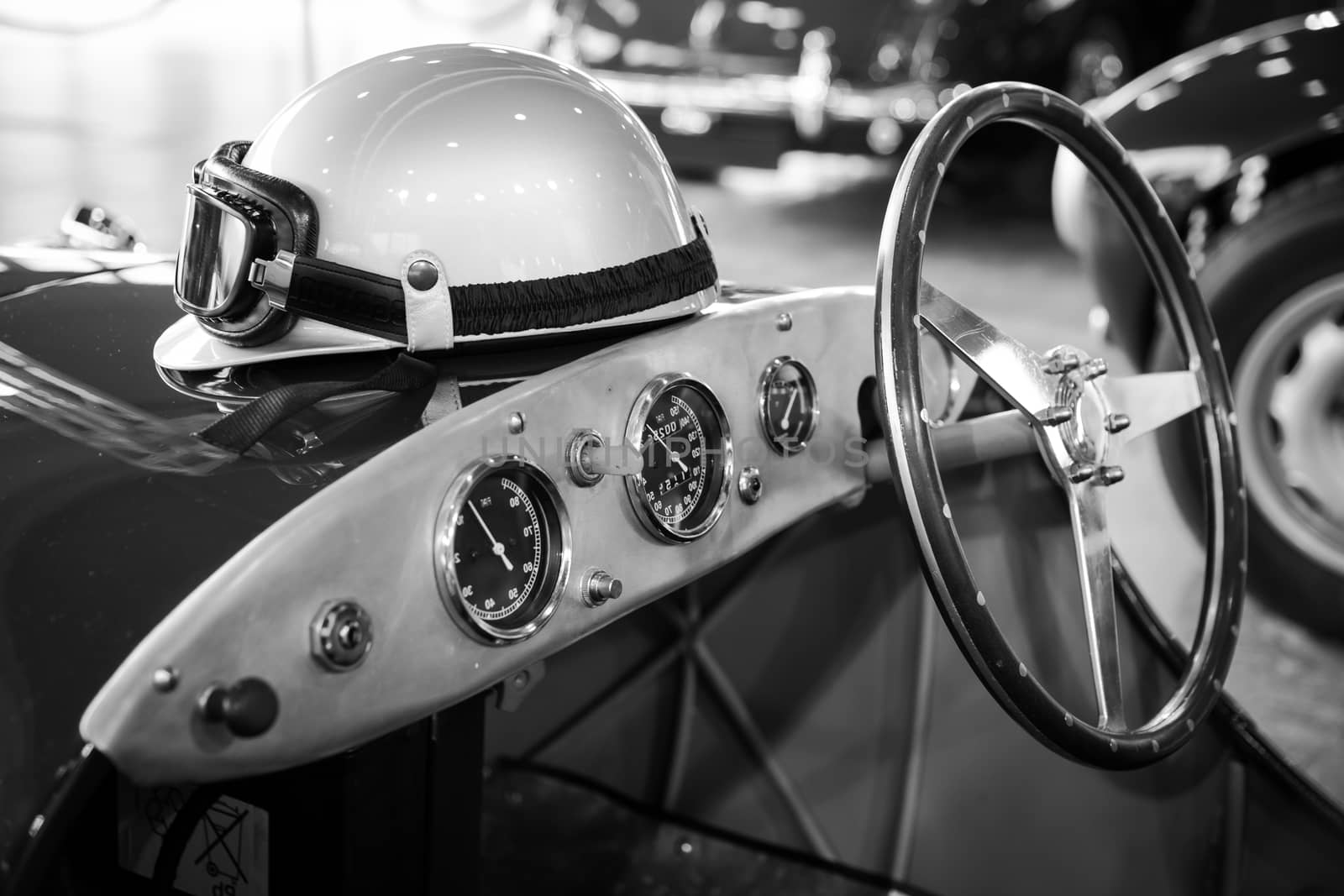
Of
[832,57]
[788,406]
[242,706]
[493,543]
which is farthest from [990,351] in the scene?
[832,57]

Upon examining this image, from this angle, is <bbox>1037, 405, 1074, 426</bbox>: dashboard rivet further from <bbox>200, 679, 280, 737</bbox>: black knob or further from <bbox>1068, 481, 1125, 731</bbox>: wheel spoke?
<bbox>200, 679, 280, 737</bbox>: black knob

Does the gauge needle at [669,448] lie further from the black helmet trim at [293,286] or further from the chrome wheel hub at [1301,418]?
the chrome wheel hub at [1301,418]

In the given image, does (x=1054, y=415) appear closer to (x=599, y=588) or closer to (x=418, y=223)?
(x=599, y=588)

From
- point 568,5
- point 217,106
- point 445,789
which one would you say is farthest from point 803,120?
point 445,789

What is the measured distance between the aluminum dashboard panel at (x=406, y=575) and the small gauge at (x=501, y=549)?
1 cm

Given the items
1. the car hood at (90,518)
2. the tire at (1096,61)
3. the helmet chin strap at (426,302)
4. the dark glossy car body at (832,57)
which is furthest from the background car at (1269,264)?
the tire at (1096,61)

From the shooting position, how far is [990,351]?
4.09 feet

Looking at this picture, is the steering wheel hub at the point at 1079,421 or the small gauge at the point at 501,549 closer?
the small gauge at the point at 501,549

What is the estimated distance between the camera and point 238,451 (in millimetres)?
1080

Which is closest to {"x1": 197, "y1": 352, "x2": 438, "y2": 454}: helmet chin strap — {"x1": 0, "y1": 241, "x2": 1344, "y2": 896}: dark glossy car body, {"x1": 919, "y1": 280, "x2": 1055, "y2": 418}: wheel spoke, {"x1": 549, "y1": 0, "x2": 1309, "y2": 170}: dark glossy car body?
{"x1": 0, "y1": 241, "x2": 1344, "y2": 896}: dark glossy car body

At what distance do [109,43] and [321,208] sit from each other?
25.4 ft

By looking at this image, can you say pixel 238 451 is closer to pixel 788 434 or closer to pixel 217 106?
pixel 788 434

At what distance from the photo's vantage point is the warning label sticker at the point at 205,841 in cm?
131

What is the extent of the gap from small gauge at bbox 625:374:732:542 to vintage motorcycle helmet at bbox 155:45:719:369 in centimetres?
8
